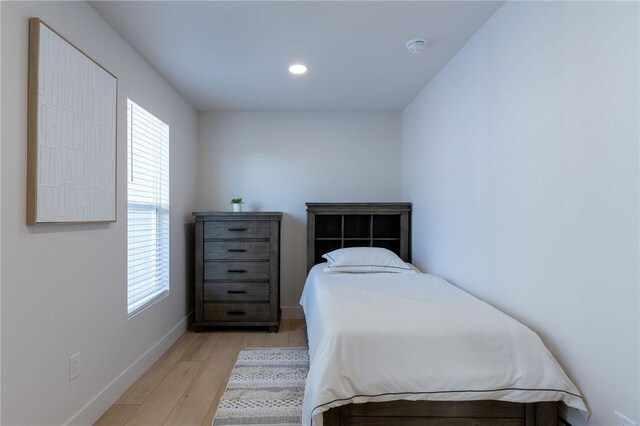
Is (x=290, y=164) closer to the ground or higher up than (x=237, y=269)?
higher up

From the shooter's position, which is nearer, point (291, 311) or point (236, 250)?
point (236, 250)

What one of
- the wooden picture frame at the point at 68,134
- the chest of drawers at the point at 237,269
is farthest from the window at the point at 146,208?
the chest of drawers at the point at 237,269

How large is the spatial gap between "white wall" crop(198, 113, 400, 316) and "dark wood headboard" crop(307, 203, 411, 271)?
227mm

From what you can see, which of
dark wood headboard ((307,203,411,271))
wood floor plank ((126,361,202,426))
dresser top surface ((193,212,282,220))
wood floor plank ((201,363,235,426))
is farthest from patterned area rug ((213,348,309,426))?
dresser top surface ((193,212,282,220))

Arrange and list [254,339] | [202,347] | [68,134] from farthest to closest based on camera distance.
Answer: [254,339], [202,347], [68,134]

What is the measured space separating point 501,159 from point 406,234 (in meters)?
1.76

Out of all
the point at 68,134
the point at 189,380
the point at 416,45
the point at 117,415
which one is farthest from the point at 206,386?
the point at 416,45

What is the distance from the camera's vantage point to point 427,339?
156 cm

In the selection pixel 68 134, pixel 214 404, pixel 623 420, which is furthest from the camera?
pixel 214 404

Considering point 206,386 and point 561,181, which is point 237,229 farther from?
point 561,181

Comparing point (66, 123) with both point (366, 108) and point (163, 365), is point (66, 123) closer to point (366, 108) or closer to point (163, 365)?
point (163, 365)

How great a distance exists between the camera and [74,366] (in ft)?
5.84

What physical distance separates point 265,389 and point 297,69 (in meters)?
2.38

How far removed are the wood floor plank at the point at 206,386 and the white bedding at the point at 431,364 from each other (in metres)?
0.91
